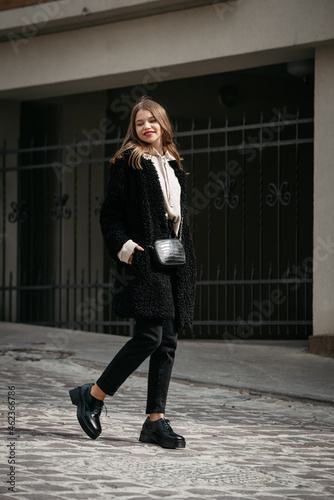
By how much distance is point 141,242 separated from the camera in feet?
16.5

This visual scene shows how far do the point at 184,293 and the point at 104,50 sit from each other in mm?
6650

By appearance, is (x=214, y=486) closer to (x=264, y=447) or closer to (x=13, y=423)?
(x=264, y=447)

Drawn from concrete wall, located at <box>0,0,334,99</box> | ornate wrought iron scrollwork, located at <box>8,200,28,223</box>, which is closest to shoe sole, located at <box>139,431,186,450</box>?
concrete wall, located at <box>0,0,334,99</box>

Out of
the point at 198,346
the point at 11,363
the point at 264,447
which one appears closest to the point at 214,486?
the point at 264,447

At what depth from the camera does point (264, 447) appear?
513cm

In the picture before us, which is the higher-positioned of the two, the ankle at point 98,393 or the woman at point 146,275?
the woman at point 146,275

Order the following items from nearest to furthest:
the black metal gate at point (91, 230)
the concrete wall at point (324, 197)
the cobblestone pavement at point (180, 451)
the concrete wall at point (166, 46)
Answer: the cobblestone pavement at point (180, 451) → the concrete wall at point (324, 197) → the concrete wall at point (166, 46) → the black metal gate at point (91, 230)

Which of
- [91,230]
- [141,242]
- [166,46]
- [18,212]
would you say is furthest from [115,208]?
[91,230]

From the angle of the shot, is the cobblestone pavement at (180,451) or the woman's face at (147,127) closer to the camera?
the cobblestone pavement at (180,451)

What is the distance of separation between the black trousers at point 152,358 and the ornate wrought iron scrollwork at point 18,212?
23.8 ft

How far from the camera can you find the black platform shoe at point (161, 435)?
4953 millimetres

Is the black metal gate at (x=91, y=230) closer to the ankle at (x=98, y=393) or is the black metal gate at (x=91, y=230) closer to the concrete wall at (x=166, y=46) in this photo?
the concrete wall at (x=166, y=46)

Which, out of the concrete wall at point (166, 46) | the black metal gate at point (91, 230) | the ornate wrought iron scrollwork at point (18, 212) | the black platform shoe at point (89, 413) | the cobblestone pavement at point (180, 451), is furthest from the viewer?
the ornate wrought iron scrollwork at point (18, 212)

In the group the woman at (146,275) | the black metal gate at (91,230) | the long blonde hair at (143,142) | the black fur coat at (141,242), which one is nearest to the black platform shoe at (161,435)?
the woman at (146,275)
